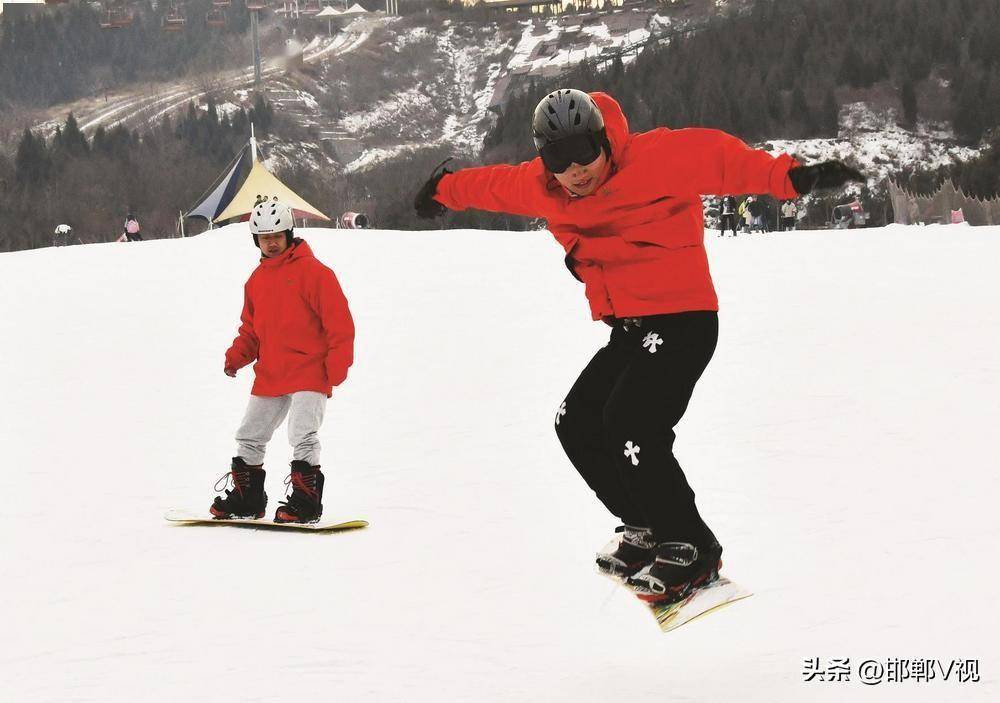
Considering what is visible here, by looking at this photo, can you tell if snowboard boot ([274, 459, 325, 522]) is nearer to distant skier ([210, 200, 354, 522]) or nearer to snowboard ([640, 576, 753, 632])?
distant skier ([210, 200, 354, 522])

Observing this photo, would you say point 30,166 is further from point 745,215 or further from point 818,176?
point 818,176

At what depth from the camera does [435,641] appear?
3.09 meters

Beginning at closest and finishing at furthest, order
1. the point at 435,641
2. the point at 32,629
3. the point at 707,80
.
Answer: the point at 435,641 → the point at 32,629 → the point at 707,80

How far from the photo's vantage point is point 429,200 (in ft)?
11.1

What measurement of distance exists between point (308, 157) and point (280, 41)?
15756mm

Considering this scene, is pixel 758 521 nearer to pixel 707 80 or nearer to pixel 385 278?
pixel 385 278

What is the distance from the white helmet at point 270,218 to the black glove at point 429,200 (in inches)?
44.7

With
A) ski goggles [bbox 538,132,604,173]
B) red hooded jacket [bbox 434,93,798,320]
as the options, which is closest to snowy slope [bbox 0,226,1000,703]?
red hooded jacket [bbox 434,93,798,320]

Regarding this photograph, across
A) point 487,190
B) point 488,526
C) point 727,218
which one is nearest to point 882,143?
point 727,218

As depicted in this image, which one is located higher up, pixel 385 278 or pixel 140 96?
pixel 140 96

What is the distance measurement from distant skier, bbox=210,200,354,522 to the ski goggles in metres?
1.47

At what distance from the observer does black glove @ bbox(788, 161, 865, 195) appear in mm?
2783

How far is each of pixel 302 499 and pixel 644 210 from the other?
198 centimetres

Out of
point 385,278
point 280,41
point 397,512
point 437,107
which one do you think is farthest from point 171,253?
point 437,107
